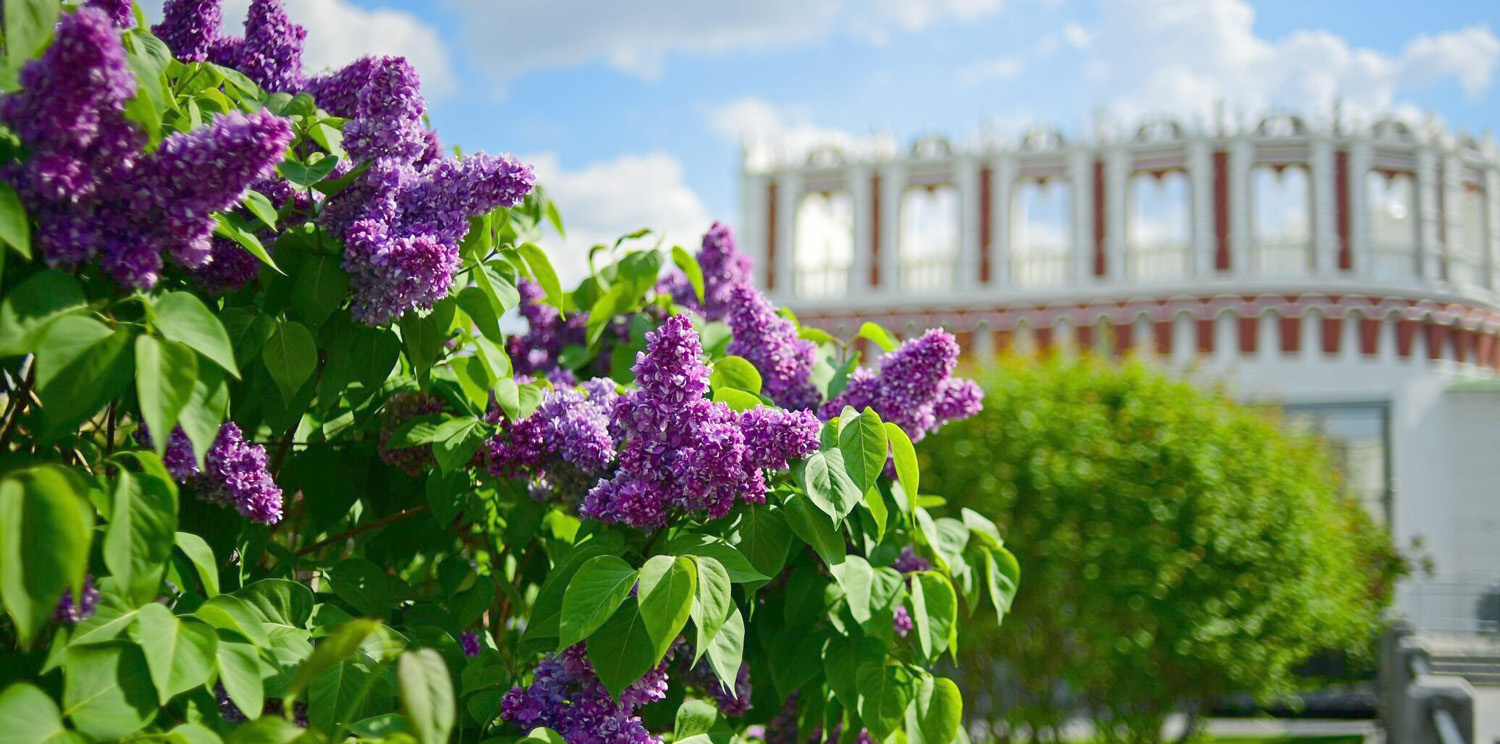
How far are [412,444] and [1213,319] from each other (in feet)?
63.9

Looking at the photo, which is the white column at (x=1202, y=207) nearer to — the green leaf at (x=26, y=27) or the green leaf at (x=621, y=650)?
the green leaf at (x=621, y=650)

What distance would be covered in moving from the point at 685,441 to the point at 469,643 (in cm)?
62

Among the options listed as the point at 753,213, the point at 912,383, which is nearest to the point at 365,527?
the point at 912,383

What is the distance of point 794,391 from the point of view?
7.82 feet

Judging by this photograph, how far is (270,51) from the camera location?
212 cm

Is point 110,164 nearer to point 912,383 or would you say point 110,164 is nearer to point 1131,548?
point 912,383

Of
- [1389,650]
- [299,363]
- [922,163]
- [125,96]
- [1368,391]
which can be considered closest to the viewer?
[125,96]

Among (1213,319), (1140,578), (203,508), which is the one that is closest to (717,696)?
(203,508)

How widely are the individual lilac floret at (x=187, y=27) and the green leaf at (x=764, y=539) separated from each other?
1229mm

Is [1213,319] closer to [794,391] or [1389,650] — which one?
[1389,650]

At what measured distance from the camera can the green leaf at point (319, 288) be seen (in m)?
1.72

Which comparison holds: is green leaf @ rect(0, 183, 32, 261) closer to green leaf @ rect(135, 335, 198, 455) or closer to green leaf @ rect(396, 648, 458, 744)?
green leaf @ rect(135, 335, 198, 455)

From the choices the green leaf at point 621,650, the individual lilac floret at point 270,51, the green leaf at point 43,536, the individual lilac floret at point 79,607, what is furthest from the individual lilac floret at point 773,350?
the green leaf at point 43,536

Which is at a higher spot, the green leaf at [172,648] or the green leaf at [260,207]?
the green leaf at [260,207]
